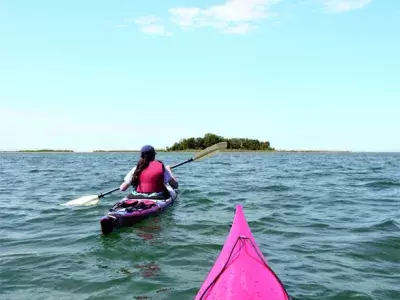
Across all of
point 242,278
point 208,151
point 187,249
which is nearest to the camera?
point 242,278

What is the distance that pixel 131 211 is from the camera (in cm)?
862

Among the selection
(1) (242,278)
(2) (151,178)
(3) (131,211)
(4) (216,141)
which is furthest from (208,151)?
(4) (216,141)

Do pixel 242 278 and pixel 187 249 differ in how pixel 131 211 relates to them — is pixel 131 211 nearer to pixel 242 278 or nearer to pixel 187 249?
pixel 187 249

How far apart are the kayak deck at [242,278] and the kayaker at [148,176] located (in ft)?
18.1

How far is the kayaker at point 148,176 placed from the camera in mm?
9859

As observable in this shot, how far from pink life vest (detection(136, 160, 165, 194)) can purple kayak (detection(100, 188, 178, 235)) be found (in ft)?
0.93

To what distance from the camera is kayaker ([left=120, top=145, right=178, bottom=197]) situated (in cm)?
986

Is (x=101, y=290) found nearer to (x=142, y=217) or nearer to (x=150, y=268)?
(x=150, y=268)

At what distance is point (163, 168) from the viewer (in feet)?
33.0

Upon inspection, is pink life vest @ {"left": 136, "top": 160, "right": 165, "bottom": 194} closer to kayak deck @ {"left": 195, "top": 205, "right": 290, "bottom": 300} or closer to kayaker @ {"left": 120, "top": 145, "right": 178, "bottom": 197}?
kayaker @ {"left": 120, "top": 145, "right": 178, "bottom": 197}

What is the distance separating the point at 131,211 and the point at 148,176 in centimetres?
146

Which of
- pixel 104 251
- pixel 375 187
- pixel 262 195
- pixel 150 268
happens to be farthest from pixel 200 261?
pixel 375 187

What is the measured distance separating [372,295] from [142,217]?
5446mm

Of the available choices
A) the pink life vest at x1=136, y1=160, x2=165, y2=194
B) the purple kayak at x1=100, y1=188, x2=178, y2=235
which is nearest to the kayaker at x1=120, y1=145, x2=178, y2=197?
the pink life vest at x1=136, y1=160, x2=165, y2=194
